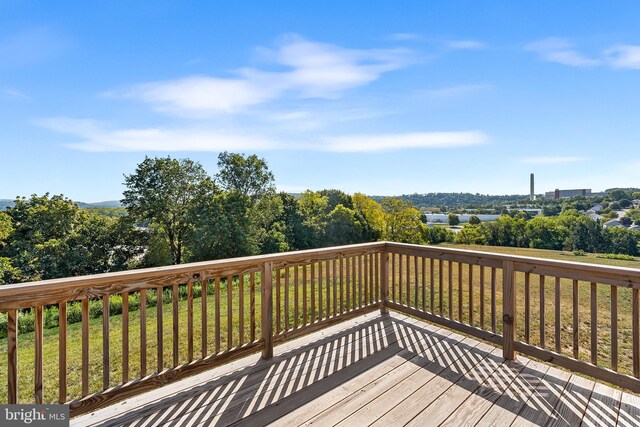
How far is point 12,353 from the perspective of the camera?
63.6 inches

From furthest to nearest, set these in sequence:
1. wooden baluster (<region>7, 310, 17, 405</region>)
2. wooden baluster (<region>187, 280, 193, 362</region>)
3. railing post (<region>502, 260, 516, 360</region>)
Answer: railing post (<region>502, 260, 516, 360</region>) < wooden baluster (<region>187, 280, 193, 362</region>) < wooden baluster (<region>7, 310, 17, 405</region>)

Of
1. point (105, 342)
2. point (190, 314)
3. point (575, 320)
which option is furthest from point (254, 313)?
point (575, 320)

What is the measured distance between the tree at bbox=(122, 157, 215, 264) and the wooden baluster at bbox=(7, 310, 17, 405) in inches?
778

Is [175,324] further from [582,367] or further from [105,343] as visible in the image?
[582,367]

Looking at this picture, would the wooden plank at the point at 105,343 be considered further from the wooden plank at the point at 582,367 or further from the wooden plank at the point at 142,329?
the wooden plank at the point at 582,367

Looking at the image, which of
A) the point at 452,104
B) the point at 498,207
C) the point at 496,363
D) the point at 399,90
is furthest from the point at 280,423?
the point at 498,207

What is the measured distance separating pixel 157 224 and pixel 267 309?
20.3m

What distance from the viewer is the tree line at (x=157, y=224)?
17281 millimetres

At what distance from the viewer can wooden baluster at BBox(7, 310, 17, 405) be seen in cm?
161

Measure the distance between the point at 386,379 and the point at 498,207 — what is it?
17970mm

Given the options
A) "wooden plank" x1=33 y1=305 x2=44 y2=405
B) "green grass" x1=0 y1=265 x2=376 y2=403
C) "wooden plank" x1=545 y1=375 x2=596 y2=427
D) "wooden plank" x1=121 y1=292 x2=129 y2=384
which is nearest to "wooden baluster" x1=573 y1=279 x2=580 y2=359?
"wooden plank" x1=545 y1=375 x2=596 y2=427

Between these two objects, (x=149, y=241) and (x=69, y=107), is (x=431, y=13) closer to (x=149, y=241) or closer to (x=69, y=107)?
(x=69, y=107)

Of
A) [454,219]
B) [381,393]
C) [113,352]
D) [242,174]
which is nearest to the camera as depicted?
[381,393]

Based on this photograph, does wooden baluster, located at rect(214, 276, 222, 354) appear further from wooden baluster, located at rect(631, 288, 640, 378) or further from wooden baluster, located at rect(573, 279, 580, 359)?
wooden baluster, located at rect(631, 288, 640, 378)
